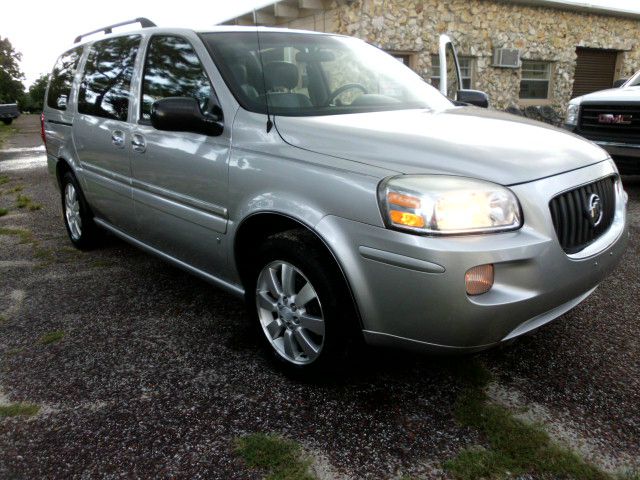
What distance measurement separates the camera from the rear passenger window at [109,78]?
367 centimetres

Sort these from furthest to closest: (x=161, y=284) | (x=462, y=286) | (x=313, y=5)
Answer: (x=313, y=5) → (x=161, y=284) → (x=462, y=286)

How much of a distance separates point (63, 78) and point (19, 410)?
3326 millimetres

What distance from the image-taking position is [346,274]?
2.22 metres

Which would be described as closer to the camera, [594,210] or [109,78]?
[594,210]

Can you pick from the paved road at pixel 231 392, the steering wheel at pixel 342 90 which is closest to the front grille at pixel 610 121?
the paved road at pixel 231 392

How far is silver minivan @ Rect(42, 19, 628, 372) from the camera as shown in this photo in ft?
6.79

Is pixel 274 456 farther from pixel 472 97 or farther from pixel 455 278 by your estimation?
pixel 472 97

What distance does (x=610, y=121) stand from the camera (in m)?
6.64

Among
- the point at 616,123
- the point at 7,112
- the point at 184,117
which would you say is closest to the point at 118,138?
the point at 184,117

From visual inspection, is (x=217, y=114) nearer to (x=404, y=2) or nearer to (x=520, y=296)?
(x=520, y=296)

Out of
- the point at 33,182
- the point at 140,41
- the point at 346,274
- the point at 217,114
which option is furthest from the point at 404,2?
the point at 346,274

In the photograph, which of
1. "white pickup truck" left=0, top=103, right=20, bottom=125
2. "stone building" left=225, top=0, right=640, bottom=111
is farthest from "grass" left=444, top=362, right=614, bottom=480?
"white pickup truck" left=0, top=103, right=20, bottom=125

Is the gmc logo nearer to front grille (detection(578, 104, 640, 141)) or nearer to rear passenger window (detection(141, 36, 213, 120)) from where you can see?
front grille (detection(578, 104, 640, 141))

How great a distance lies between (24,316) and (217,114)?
1.95 meters
